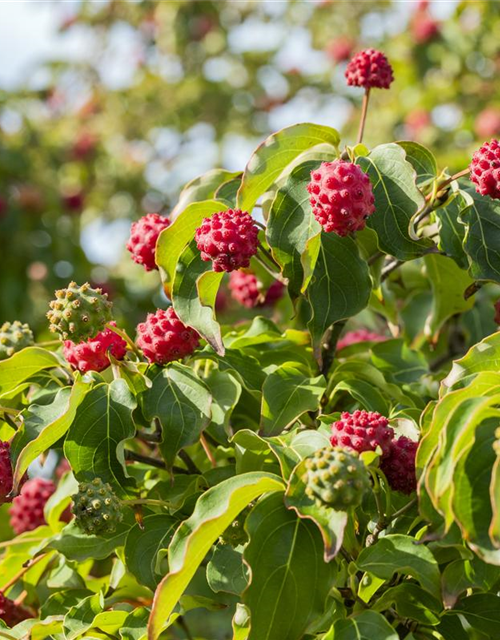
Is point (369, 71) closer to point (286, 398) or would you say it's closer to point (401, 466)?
point (286, 398)

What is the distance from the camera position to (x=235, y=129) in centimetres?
784

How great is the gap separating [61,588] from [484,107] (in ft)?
14.8

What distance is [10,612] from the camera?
156 centimetres

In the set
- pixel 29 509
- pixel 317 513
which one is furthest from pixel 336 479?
A: pixel 29 509

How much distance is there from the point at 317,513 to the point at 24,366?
56 centimetres

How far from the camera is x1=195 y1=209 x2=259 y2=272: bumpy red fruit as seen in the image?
1.25 metres

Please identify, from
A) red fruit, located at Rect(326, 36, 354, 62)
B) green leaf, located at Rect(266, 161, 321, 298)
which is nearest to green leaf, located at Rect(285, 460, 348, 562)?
green leaf, located at Rect(266, 161, 321, 298)

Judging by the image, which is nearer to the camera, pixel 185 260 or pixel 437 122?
pixel 185 260

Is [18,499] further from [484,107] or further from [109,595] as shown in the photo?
[484,107]

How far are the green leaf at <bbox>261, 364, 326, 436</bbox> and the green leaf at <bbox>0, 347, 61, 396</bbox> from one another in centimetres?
33

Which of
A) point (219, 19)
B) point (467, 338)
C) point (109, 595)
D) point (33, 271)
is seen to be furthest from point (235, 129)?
point (109, 595)

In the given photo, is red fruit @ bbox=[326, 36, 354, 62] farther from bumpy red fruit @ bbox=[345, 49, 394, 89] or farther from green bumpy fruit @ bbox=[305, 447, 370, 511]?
green bumpy fruit @ bbox=[305, 447, 370, 511]

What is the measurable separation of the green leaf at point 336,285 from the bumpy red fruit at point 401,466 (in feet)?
0.72

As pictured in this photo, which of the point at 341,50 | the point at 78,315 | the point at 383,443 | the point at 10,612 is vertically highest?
the point at 78,315
